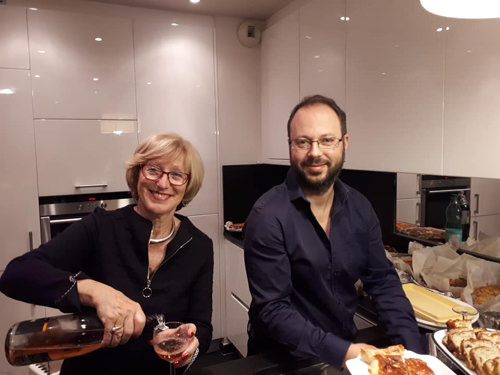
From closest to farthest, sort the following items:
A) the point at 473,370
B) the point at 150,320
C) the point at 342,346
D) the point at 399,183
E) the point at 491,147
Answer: the point at 473,370 → the point at 342,346 → the point at 150,320 → the point at 491,147 → the point at 399,183

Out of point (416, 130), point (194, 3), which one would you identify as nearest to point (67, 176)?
point (194, 3)

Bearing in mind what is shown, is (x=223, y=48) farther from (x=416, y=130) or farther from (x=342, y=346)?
(x=342, y=346)

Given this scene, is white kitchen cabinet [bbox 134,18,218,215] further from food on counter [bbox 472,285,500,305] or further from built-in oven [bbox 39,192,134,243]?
food on counter [bbox 472,285,500,305]

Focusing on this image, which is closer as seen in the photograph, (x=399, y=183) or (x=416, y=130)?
(x=416, y=130)

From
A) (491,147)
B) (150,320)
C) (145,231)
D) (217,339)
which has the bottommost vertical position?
(217,339)

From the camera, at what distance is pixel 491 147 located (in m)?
1.33

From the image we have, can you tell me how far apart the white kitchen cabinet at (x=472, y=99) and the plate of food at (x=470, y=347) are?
2.20ft

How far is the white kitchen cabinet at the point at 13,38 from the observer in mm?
2293

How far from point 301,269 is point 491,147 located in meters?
0.78

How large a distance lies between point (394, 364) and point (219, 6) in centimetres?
254

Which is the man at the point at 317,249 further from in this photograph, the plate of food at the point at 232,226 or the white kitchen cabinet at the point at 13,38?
the white kitchen cabinet at the point at 13,38

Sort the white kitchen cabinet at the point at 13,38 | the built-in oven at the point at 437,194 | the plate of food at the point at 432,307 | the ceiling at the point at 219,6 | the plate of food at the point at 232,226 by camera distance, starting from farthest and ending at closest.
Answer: the plate of food at the point at 232,226 < the ceiling at the point at 219,6 < the white kitchen cabinet at the point at 13,38 < the built-in oven at the point at 437,194 < the plate of food at the point at 432,307

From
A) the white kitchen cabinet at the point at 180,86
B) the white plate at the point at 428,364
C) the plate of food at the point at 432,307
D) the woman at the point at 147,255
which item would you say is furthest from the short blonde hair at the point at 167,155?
the white kitchen cabinet at the point at 180,86

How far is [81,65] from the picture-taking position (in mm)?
2484
